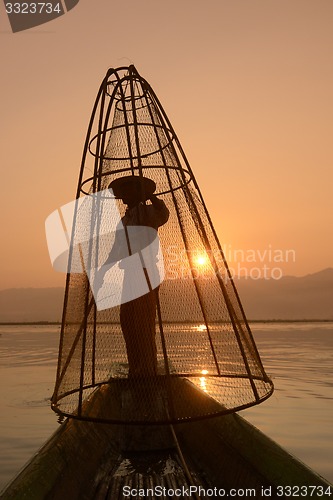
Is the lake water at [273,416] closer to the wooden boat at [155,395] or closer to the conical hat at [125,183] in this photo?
the wooden boat at [155,395]

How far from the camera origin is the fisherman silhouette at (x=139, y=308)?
4.41 metres

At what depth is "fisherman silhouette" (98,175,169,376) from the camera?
14.5 feet

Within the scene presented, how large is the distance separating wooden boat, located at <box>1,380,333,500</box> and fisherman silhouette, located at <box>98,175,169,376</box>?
0.50 meters

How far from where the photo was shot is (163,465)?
370 cm

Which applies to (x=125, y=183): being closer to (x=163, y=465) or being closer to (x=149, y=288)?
(x=149, y=288)

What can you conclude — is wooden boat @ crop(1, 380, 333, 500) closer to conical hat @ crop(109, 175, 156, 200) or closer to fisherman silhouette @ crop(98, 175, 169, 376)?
fisherman silhouette @ crop(98, 175, 169, 376)

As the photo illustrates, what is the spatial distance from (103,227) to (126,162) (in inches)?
38.8

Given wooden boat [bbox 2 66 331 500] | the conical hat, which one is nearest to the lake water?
wooden boat [bbox 2 66 331 500]

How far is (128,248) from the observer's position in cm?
448

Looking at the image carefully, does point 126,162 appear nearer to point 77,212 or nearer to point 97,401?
point 77,212

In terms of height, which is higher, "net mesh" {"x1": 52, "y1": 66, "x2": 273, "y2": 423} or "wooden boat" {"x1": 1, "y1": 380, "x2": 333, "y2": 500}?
"net mesh" {"x1": 52, "y1": 66, "x2": 273, "y2": 423}

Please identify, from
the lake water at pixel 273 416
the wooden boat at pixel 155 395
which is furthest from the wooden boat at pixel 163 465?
the lake water at pixel 273 416

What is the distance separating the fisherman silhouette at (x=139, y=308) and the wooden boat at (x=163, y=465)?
50 cm

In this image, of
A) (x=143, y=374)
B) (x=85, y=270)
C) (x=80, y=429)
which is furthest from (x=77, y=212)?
(x=80, y=429)
